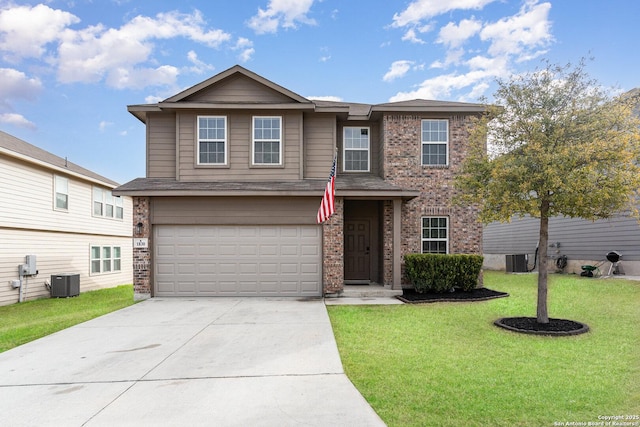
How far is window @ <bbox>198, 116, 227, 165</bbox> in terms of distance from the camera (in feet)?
39.6

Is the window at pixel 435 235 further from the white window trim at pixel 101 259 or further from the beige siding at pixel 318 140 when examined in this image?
the white window trim at pixel 101 259

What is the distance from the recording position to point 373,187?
37.4 feet

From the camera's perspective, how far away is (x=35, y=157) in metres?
13.8

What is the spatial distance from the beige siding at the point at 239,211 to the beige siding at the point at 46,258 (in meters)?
5.69

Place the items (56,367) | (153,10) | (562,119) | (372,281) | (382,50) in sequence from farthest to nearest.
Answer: (382,50) → (153,10) → (372,281) → (562,119) → (56,367)

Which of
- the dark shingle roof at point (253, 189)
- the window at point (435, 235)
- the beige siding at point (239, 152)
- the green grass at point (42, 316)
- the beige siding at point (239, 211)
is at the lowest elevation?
the green grass at point (42, 316)

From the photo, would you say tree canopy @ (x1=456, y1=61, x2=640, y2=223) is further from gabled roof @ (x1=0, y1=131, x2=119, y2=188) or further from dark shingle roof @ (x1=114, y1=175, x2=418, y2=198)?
gabled roof @ (x1=0, y1=131, x2=119, y2=188)

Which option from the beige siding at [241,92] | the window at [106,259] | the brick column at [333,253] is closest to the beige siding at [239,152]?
the beige siding at [241,92]

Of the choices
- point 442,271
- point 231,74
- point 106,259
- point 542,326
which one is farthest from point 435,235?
point 106,259

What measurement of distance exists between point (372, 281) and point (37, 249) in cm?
1238

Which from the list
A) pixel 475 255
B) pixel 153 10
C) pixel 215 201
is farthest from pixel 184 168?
pixel 475 255

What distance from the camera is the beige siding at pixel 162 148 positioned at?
1229cm

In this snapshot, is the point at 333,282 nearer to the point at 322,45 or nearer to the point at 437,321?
the point at 437,321

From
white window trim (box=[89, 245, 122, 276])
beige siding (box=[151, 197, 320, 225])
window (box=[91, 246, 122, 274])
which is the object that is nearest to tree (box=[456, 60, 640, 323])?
beige siding (box=[151, 197, 320, 225])
